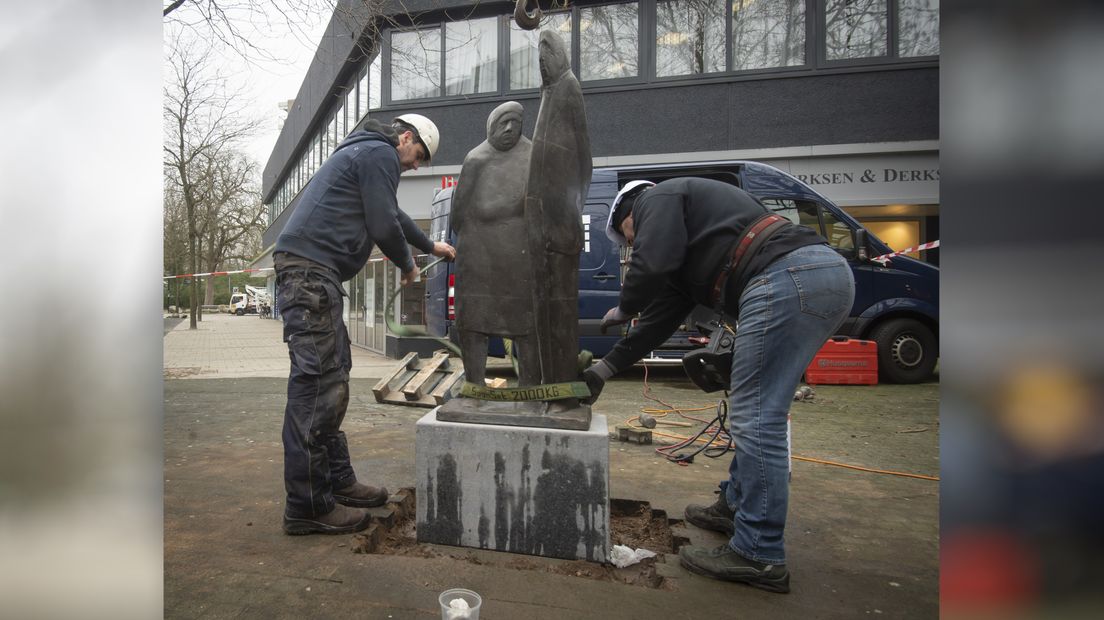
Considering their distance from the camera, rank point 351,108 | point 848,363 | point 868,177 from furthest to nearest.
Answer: point 351,108, point 868,177, point 848,363

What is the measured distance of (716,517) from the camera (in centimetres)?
299

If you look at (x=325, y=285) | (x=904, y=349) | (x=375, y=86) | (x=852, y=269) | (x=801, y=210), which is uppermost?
(x=375, y=86)

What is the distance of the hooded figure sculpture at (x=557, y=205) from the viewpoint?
270cm

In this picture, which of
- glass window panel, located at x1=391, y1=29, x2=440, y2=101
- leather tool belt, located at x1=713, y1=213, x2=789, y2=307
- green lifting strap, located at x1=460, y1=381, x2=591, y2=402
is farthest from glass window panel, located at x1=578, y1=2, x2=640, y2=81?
green lifting strap, located at x1=460, y1=381, x2=591, y2=402

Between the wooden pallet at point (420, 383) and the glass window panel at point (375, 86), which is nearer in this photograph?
the wooden pallet at point (420, 383)

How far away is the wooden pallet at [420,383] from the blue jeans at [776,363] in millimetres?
4198

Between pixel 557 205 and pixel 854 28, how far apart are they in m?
10.6

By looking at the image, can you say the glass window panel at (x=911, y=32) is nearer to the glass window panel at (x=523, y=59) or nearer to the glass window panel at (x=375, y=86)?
the glass window panel at (x=523, y=59)

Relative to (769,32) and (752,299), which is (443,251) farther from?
(769,32)

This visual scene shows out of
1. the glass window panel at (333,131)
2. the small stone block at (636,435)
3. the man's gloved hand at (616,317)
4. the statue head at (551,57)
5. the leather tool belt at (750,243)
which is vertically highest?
the glass window panel at (333,131)

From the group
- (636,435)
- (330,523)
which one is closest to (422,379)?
(636,435)

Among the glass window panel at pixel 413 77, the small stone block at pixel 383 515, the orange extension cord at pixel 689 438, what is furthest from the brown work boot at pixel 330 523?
the glass window panel at pixel 413 77

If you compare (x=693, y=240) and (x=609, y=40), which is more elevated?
(x=609, y=40)
